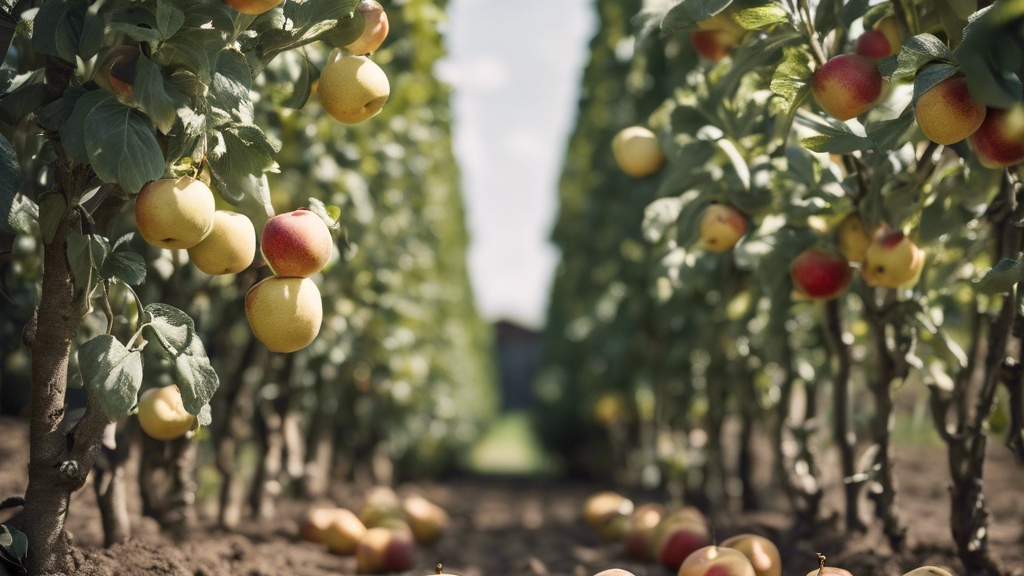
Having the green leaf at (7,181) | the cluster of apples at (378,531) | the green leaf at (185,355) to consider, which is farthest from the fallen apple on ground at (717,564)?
the green leaf at (7,181)

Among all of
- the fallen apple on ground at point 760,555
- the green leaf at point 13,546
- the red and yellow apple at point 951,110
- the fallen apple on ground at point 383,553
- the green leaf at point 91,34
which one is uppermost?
the green leaf at point 91,34

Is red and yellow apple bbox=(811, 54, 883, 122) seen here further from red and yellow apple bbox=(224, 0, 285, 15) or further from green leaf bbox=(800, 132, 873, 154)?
red and yellow apple bbox=(224, 0, 285, 15)

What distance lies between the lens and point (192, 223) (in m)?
1.33

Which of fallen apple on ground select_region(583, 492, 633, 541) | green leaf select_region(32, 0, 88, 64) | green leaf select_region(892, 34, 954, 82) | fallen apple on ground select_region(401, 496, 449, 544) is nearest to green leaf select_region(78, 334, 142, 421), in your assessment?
green leaf select_region(32, 0, 88, 64)

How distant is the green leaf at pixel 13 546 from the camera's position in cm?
137

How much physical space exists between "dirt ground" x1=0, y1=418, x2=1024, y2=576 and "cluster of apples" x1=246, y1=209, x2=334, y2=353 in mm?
694

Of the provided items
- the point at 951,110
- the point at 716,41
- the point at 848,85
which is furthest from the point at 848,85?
the point at 716,41

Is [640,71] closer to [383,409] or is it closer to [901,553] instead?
[383,409]

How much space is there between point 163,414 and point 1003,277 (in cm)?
185

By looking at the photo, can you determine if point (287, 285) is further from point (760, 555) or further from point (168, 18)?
point (760, 555)

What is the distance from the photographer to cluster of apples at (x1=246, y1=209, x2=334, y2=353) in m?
1.41

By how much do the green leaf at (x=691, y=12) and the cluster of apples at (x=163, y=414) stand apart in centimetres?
139

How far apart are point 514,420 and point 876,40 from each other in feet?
43.7

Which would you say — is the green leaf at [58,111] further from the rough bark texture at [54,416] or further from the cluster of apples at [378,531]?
the cluster of apples at [378,531]
